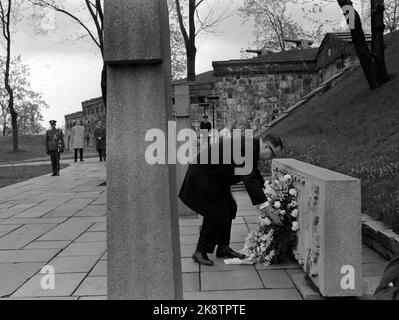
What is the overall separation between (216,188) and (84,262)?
5.99 ft

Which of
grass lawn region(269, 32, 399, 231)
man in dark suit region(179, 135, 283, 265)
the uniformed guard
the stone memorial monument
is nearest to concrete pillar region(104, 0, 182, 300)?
the stone memorial monument

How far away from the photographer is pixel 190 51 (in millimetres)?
31281

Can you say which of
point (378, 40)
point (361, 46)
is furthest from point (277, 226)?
point (378, 40)

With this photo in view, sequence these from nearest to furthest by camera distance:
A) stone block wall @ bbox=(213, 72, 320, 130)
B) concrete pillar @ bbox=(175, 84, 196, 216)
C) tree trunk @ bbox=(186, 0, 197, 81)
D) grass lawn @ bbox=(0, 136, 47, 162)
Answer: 1. concrete pillar @ bbox=(175, 84, 196, 216)
2. stone block wall @ bbox=(213, 72, 320, 130)
3. tree trunk @ bbox=(186, 0, 197, 81)
4. grass lawn @ bbox=(0, 136, 47, 162)

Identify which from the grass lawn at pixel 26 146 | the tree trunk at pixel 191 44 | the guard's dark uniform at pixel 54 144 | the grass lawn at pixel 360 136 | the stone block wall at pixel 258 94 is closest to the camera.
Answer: the grass lawn at pixel 360 136

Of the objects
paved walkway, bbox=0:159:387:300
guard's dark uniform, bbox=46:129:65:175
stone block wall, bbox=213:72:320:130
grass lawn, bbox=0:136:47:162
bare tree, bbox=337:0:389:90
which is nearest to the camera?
paved walkway, bbox=0:159:387:300

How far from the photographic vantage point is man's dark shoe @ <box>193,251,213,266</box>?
233 inches

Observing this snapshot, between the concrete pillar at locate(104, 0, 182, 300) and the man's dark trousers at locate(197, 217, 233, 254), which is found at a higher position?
the concrete pillar at locate(104, 0, 182, 300)

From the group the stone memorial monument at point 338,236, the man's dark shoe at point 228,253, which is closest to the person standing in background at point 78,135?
the man's dark shoe at point 228,253

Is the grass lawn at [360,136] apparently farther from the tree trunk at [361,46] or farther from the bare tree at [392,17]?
the bare tree at [392,17]

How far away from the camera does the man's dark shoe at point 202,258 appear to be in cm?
592

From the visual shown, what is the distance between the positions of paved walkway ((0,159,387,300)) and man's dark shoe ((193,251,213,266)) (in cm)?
7

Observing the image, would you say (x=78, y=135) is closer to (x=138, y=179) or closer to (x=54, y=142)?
(x=54, y=142)

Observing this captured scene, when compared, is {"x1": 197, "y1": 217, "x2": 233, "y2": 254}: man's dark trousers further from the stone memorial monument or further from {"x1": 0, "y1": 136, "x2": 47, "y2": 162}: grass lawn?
{"x1": 0, "y1": 136, "x2": 47, "y2": 162}: grass lawn
